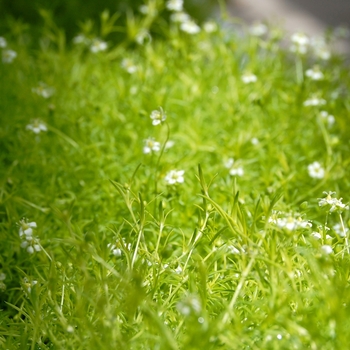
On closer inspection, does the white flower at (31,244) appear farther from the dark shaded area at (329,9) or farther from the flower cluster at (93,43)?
the dark shaded area at (329,9)

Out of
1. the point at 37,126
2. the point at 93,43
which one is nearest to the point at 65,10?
the point at 93,43

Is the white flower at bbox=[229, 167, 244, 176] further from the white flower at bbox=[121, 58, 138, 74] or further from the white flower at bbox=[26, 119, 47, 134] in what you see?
the white flower at bbox=[121, 58, 138, 74]

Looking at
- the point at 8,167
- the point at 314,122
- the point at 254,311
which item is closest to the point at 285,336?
the point at 254,311

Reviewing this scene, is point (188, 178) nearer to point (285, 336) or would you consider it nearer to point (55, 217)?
point (55, 217)

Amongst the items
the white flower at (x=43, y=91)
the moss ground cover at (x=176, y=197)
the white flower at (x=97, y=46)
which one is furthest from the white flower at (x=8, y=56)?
the white flower at (x=97, y=46)

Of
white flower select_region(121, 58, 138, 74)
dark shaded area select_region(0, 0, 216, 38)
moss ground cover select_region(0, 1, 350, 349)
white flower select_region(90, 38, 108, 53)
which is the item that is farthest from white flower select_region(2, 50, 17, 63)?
dark shaded area select_region(0, 0, 216, 38)

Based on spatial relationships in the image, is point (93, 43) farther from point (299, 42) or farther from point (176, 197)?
point (176, 197)
